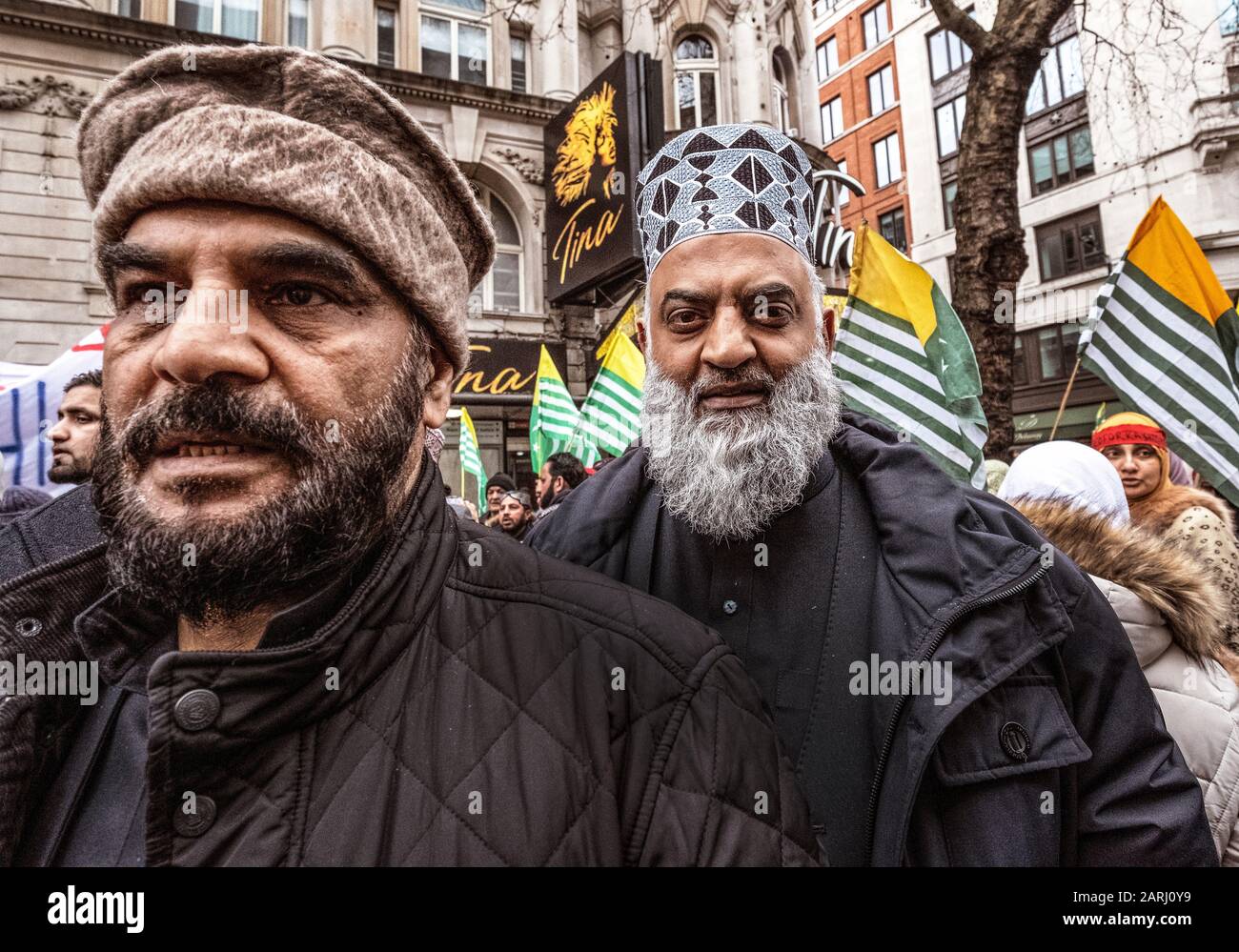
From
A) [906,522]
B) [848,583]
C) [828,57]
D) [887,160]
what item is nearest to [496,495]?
[848,583]

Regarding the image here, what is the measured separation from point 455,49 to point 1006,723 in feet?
53.9

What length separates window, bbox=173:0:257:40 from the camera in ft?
41.5

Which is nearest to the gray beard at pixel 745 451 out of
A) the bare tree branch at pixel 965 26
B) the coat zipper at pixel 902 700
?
the coat zipper at pixel 902 700

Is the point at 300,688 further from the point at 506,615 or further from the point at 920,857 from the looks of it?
the point at 920,857

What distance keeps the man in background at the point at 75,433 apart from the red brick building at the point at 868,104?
29704mm

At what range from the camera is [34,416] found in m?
4.24

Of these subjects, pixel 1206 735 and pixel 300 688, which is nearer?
pixel 300 688

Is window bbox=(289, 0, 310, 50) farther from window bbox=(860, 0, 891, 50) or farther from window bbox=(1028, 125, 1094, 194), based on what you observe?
window bbox=(860, 0, 891, 50)

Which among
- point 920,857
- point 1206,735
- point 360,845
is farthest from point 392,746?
point 1206,735

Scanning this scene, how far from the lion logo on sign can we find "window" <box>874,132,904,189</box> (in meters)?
20.9

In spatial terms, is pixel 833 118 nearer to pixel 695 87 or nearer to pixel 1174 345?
pixel 695 87

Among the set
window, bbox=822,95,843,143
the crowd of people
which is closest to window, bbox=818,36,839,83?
window, bbox=822,95,843,143

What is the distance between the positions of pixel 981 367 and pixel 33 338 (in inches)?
499

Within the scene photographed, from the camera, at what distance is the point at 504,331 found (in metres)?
13.9
